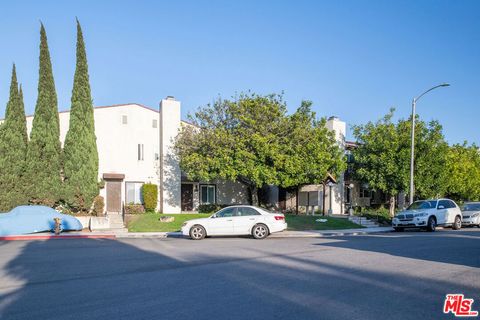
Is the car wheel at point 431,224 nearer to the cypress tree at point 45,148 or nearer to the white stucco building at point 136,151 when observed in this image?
the white stucco building at point 136,151

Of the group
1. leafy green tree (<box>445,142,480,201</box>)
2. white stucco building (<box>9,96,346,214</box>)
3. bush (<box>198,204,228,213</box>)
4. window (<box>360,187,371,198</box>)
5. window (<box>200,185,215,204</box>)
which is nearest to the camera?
white stucco building (<box>9,96,346,214</box>)

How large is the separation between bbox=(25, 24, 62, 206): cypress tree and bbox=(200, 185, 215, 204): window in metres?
10.6

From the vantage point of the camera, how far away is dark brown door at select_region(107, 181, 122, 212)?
2944 centimetres

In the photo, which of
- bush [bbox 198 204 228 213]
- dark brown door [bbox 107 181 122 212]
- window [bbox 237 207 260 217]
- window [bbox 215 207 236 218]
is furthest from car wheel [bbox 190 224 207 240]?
bush [bbox 198 204 228 213]

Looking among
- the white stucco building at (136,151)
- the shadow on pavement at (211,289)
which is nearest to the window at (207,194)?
the white stucco building at (136,151)

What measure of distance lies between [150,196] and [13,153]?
29.2ft

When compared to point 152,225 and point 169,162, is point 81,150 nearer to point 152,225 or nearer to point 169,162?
point 169,162

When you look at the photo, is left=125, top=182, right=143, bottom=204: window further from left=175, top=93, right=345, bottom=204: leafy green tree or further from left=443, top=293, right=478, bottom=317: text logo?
left=443, top=293, right=478, bottom=317: text logo

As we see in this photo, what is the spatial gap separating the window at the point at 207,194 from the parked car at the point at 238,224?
14308 mm

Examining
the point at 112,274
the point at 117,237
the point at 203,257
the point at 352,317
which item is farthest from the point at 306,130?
the point at 352,317

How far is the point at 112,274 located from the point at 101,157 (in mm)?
21493

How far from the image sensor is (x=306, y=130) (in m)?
28.0

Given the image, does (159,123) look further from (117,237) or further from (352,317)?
(352,317)

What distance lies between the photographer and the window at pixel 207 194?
3291cm
